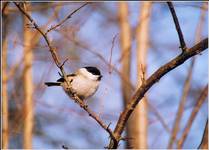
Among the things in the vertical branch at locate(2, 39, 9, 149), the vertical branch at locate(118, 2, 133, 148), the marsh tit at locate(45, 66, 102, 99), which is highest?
the vertical branch at locate(118, 2, 133, 148)

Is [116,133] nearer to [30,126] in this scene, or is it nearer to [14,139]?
[30,126]

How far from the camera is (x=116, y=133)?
1.38 meters

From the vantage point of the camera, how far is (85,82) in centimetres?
242

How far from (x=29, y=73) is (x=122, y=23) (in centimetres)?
68

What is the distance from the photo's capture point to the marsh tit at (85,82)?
2.39 metres

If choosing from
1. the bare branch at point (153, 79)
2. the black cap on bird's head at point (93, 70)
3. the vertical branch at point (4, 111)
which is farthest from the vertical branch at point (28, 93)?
the bare branch at point (153, 79)

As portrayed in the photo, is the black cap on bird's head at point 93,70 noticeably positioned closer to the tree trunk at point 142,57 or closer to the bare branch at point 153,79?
the tree trunk at point 142,57

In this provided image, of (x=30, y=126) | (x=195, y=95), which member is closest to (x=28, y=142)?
(x=30, y=126)

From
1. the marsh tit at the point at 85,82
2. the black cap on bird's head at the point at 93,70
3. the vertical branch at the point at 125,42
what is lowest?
the marsh tit at the point at 85,82

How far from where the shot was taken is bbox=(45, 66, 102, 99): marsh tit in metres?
2.39

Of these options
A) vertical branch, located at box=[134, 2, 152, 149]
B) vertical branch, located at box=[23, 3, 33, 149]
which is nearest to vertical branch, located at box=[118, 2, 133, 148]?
vertical branch, located at box=[134, 2, 152, 149]

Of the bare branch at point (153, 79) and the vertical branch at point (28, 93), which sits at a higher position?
the vertical branch at point (28, 93)

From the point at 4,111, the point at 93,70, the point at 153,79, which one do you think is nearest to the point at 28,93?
the point at 4,111

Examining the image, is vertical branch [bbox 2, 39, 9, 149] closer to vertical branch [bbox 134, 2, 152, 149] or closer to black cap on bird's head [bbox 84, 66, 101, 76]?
black cap on bird's head [bbox 84, 66, 101, 76]
